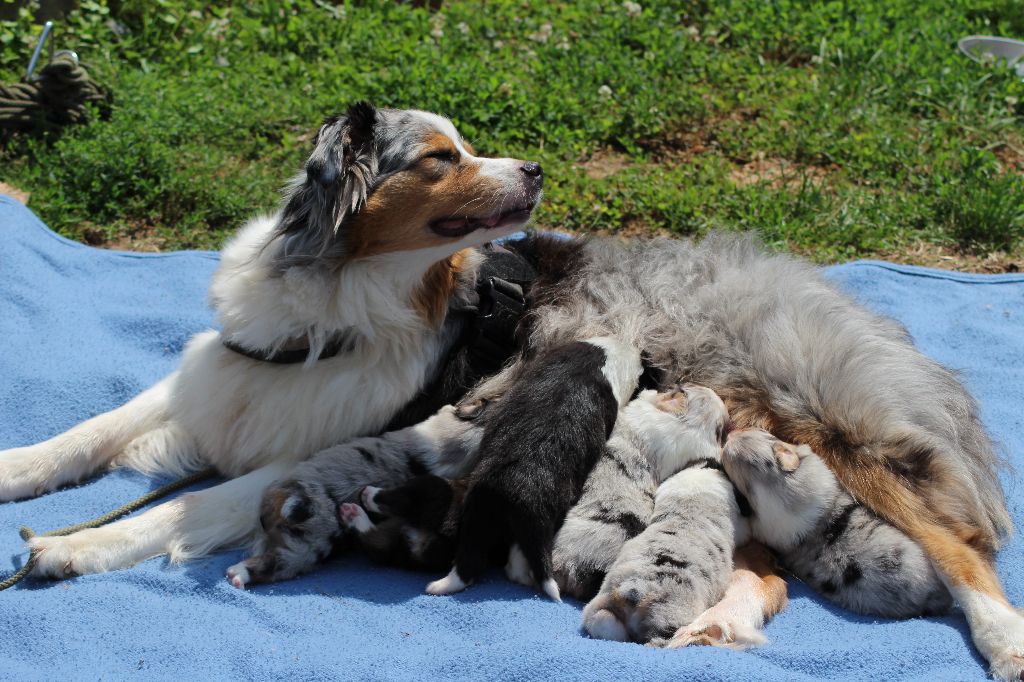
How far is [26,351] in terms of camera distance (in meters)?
4.88

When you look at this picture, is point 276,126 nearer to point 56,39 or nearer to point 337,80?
point 337,80

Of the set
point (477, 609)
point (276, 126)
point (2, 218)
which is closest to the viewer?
point (477, 609)

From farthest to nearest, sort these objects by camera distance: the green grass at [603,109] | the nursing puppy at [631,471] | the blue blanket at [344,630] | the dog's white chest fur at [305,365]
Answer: the green grass at [603,109], the dog's white chest fur at [305,365], the nursing puppy at [631,471], the blue blanket at [344,630]

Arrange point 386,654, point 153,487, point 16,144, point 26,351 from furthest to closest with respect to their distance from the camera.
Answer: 1. point 16,144
2. point 26,351
3. point 153,487
4. point 386,654

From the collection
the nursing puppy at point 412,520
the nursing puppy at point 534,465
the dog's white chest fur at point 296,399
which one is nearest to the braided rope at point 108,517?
the dog's white chest fur at point 296,399

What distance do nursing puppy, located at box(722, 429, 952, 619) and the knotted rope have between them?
522cm

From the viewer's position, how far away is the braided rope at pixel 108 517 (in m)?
3.46

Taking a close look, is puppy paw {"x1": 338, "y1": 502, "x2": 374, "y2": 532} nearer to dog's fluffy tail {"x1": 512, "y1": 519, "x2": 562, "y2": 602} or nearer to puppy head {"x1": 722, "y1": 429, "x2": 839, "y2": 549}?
dog's fluffy tail {"x1": 512, "y1": 519, "x2": 562, "y2": 602}

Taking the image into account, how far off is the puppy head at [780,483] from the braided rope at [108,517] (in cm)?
227

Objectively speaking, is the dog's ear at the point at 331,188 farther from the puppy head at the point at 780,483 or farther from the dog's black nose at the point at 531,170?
the puppy head at the point at 780,483

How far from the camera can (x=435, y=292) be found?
4.09 meters

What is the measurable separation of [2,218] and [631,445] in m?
4.00

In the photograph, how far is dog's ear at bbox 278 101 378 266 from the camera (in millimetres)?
3701

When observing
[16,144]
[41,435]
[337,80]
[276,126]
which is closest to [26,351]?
[41,435]
